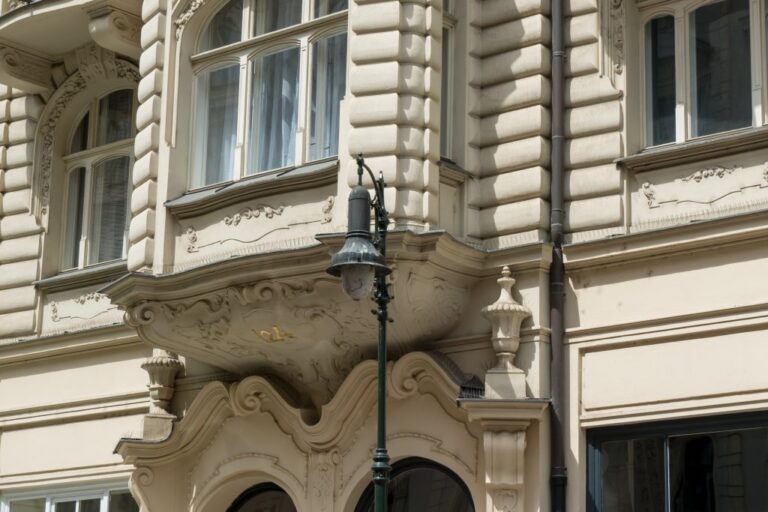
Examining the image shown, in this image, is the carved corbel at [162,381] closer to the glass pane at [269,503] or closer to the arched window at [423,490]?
the glass pane at [269,503]

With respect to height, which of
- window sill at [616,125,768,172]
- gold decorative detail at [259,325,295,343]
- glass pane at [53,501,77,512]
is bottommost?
glass pane at [53,501,77,512]

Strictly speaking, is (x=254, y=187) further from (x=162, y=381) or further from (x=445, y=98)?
(x=162, y=381)

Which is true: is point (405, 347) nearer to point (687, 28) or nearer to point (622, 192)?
point (622, 192)

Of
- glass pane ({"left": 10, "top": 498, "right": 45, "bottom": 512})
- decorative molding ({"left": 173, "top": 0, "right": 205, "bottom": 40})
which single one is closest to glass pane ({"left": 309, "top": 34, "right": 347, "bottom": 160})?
decorative molding ({"left": 173, "top": 0, "right": 205, "bottom": 40})

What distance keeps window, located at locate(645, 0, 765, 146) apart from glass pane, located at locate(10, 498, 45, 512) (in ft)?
33.4

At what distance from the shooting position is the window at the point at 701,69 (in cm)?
1736

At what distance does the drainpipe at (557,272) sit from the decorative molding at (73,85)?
7208 millimetres

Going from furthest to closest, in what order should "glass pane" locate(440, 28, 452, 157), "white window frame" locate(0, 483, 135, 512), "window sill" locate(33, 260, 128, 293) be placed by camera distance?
"window sill" locate(33, 260, 128, 293), "white window frame" locate(0, 483, 135, 512), "glass pane" locate(440, 28, 452, 157)

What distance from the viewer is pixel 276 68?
1970 cm

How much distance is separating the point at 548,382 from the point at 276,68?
527cm

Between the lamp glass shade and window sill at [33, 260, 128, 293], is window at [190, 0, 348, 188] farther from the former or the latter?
the lamp glass shade

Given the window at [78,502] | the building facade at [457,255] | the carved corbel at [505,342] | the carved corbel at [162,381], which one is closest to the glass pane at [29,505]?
the window at [78,502]

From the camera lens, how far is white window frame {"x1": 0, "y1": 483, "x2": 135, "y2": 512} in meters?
21.6

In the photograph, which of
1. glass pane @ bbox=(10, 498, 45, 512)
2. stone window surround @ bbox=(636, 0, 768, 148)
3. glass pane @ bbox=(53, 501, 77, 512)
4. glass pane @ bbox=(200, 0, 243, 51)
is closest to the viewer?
stone window surround @ bbox=(636, 0, 768, 148)
